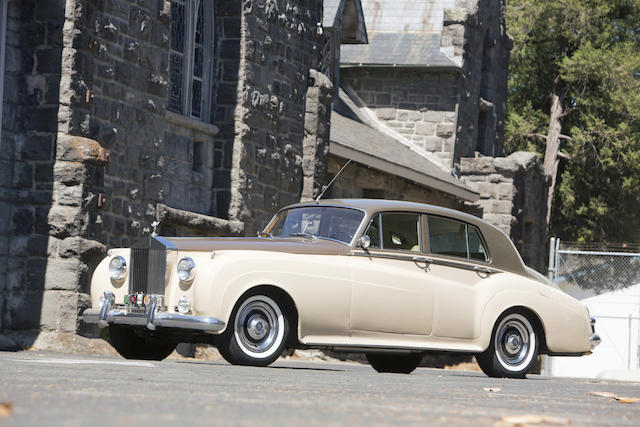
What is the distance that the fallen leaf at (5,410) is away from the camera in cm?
436

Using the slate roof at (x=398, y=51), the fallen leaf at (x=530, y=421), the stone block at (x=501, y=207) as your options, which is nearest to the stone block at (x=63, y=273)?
the fallen leaf at (x=530, y=421)

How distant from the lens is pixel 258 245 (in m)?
9.94

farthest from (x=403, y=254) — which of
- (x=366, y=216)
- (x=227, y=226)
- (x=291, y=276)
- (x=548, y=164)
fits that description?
(x=548, y=164)

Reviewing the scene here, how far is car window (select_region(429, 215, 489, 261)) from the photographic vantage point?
11239 millimetres

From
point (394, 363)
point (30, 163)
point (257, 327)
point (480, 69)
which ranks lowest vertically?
point (394, 363)

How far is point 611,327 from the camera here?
1012 inches

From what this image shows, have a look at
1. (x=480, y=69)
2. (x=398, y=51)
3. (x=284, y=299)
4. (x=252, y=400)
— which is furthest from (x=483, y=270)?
(x=480, y=69)

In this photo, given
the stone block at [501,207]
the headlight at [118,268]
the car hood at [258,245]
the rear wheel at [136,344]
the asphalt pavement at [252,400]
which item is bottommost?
the rear wheel at [136,344]

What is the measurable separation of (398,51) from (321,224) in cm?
1685

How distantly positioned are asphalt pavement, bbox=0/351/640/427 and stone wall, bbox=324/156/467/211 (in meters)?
11.8

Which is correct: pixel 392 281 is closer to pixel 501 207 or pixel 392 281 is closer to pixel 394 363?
pixel 394 363

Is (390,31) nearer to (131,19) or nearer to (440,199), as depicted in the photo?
(440,199)

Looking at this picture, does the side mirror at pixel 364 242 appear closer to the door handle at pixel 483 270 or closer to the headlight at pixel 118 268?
the door handle at pixel 483 270

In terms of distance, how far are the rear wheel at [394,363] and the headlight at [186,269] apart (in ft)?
10.3
